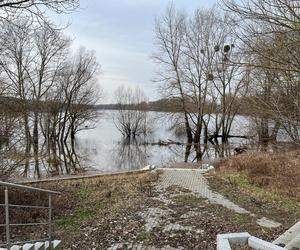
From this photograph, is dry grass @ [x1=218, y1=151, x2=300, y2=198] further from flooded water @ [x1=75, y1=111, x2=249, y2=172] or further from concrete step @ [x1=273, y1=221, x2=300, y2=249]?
flooded water @ [x1=75, y1=111, x2=249, y2=172]

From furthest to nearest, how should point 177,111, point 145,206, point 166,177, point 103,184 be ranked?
1. point 177,111
2. point 166,177
3. point 103,184
4. point 145,206

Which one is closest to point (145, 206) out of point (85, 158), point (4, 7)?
point (4, 7)

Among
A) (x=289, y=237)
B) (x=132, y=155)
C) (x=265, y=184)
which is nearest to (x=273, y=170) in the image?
(x=265, y=184)

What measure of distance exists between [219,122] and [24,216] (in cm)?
3060

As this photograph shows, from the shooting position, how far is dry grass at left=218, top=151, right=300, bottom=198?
11414 millimetres

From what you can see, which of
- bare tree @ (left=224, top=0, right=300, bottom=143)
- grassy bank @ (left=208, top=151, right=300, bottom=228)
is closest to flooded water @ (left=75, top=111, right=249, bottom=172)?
grassy bank @ (left=208, top=151, right=300, bottom=228)

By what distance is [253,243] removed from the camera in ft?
15.5

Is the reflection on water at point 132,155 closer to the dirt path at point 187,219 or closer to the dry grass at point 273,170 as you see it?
the dry grass at point 273,170

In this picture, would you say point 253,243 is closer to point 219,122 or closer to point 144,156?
point 144,156

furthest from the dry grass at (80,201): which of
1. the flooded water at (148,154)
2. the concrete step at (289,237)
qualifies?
the flooded water at (148,154)

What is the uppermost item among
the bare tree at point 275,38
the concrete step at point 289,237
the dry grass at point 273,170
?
the bare tree at point 275,38

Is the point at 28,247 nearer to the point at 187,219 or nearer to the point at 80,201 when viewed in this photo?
the point at 187,219

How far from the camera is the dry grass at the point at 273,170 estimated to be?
449 inches

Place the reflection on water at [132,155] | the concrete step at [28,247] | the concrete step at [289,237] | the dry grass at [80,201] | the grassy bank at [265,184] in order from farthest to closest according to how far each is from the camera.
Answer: the reflection on water at [132,155] → the grassy bank at [265,184] → the dry grass at [80,201] → the concrete step at [289,237] → the concrete step at [28,247]
